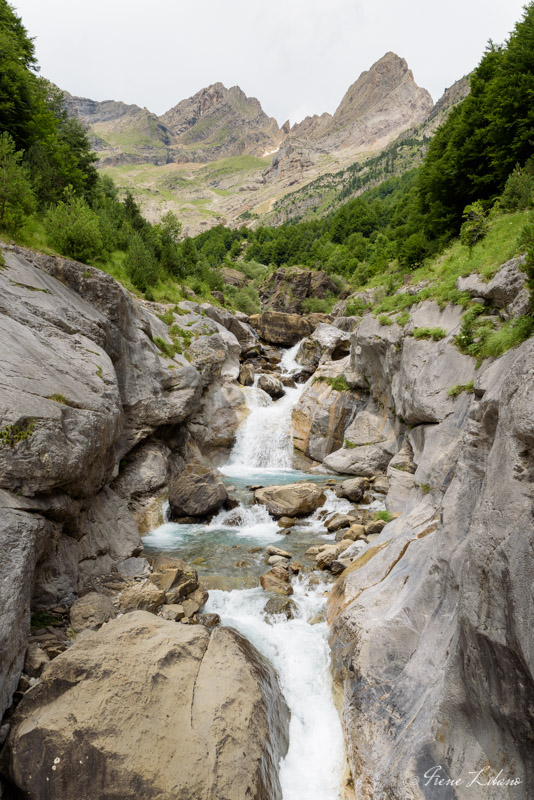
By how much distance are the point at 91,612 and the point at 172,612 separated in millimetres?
1823

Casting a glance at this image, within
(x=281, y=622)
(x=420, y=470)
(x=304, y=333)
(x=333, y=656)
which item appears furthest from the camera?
(x=304, y=333)

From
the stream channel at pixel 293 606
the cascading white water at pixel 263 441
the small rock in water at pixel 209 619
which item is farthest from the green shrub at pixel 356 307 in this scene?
the small rock in water at pixel 209 619

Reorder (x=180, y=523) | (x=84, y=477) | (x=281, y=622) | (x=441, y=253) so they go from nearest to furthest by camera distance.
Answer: (x=281, y=622) → (x=84, y=477) → (x=180, y=523) → (x=441, y=253)

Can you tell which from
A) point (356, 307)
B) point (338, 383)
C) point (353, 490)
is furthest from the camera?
point (356, 307)

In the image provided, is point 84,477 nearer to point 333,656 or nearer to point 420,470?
point 333,656

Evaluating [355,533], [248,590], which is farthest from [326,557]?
[248,590]

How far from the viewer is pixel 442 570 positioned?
21.2 ft

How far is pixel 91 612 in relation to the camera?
8516 mm

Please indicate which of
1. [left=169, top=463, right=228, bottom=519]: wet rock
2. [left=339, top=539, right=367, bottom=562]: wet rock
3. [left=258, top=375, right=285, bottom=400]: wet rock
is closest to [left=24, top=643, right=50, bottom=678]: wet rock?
[left=339, top=539, right=367, bottom=562]: wet rock

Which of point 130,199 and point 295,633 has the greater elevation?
point 130,199

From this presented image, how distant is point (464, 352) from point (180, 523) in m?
13.8

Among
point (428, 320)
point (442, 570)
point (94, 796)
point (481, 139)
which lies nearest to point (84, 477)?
point (94, 796)

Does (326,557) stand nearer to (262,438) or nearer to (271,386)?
(262,438)

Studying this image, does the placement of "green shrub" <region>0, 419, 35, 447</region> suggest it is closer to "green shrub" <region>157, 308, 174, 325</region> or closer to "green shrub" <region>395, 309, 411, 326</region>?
"green shrub" <region>157, 308, 174, 325</region>
